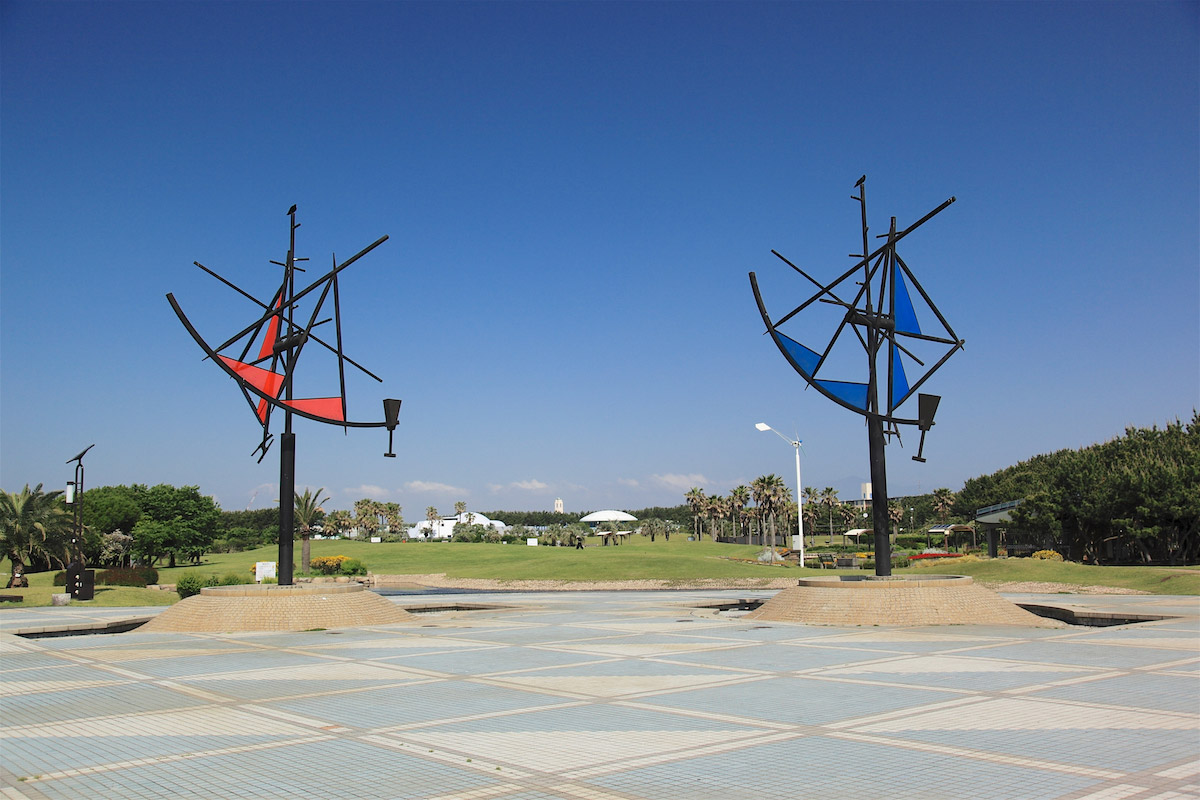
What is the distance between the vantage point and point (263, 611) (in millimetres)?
22375

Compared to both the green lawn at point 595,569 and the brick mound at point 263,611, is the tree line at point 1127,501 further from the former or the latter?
the brick mound at point 263,611

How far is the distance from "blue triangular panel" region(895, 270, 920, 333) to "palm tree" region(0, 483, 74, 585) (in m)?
48.9

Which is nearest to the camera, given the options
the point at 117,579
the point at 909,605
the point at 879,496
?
the point at 909,605

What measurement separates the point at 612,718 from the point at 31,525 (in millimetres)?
53012

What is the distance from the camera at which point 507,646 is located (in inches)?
728

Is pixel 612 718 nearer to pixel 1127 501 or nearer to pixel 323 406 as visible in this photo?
pixel 323 406

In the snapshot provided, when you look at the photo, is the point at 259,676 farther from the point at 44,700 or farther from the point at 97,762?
the point at 97,762

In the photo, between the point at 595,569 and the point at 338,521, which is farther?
the point at 338,521

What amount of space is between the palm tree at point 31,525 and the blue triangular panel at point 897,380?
4839 cm

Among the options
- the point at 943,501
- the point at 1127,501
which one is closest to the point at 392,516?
the point at 943,501

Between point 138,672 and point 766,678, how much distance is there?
10.6 metres

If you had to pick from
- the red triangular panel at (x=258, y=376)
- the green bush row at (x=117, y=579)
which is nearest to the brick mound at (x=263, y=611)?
the red triangular panel at (x=258, y=376)

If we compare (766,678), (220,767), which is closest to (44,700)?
(220,767)

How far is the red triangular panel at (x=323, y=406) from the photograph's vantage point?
968 inches
